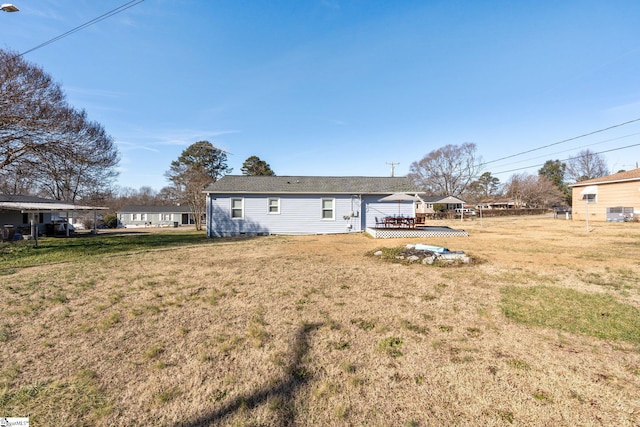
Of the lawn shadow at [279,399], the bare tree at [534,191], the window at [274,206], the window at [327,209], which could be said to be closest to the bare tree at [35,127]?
the window at [274,206]

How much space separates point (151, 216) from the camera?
1763 inches

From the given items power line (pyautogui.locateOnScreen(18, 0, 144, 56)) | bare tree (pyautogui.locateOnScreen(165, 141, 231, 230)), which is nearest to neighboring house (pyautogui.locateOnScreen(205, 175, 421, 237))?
power line (pyautogui.locateOnScreen(18, 0, 144, 56))

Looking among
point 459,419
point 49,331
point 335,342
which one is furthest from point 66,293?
point 459,419

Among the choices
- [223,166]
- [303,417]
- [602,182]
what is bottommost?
[303,417]

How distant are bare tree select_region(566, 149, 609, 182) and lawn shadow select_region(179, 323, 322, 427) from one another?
68.3 m

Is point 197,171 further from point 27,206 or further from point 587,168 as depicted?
point 587,168

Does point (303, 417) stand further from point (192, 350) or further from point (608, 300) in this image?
point (608, 300)

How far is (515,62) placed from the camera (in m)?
15.1

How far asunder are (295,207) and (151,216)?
38502mm

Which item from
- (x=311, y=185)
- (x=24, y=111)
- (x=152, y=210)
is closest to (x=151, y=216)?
(x=152, y=210)

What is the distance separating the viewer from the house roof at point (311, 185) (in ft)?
53.8

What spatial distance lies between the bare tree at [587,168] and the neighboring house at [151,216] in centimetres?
7160

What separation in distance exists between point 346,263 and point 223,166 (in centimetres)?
4077

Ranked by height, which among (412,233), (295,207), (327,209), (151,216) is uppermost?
(295,207)
